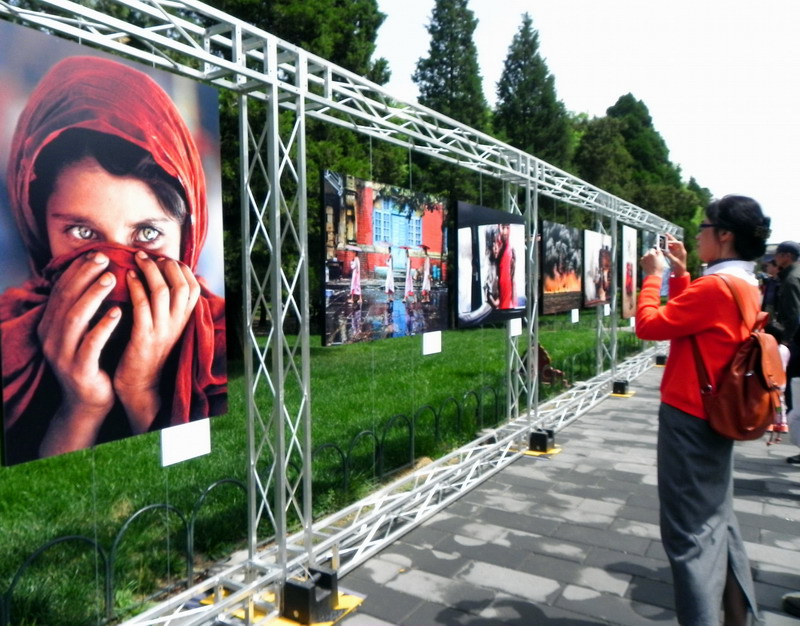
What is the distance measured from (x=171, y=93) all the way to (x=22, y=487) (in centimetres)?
399

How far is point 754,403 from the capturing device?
2576 mm

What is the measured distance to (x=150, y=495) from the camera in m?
5.38

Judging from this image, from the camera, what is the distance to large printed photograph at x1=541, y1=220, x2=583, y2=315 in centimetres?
801

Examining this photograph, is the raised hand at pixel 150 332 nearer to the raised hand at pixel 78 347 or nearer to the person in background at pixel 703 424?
the raised hand at pixel 78 347

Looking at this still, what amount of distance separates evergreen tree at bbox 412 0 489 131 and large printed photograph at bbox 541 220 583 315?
16.7 m

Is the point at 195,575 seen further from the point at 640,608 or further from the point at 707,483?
the point at 707,483

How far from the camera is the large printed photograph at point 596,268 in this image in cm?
945

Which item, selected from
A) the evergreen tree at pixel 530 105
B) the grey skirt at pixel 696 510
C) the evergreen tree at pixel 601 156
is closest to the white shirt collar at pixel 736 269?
the grey skirt at pixel 696 510

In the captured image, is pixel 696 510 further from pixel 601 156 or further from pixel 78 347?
pixel 601 156

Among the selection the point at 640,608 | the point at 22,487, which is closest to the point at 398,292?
the point at 640,608

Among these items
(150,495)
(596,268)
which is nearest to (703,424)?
(150,495)

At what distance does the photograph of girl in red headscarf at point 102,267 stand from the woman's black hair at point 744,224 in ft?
7.91

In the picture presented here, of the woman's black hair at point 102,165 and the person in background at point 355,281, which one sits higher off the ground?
the woman's black hair at point 102,165

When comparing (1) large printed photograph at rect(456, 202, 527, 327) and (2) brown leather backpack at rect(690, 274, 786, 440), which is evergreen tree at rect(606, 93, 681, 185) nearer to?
(1) large printed photograph at rect(456, 202, 527, 327)
